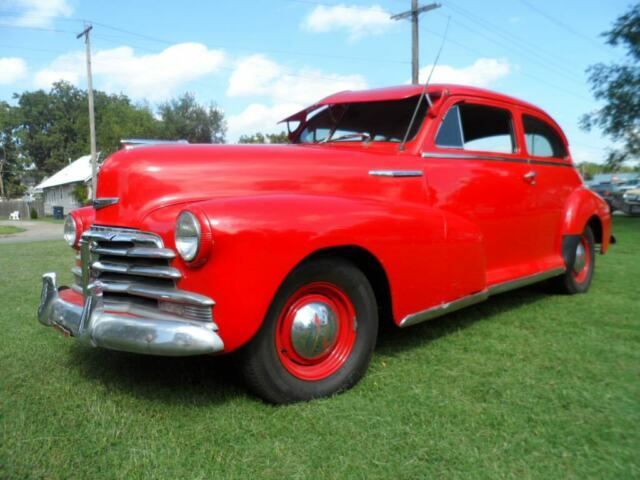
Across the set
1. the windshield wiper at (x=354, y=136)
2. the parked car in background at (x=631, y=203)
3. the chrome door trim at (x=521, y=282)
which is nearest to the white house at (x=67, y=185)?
the parked car in background at (x=631, y=203)

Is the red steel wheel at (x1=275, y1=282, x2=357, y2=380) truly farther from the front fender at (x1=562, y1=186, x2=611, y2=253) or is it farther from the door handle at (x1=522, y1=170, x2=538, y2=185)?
the front fender at (x1=562, y1=186, x2=611, y2=253)

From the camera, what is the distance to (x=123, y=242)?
260 cm

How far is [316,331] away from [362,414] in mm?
461

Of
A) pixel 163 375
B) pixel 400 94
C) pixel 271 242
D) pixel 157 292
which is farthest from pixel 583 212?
pixel 157 292

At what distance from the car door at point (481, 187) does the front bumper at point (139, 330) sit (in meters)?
1.76

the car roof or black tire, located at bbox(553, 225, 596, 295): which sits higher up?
the car roof

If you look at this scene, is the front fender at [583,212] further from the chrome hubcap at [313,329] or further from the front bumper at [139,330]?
the front bumper at [139,330]

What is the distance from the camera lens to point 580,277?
537 cm

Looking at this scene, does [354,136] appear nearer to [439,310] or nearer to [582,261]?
[439,310]

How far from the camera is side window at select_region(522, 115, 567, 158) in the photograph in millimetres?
4598

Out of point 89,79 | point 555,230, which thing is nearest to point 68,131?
point 89,79

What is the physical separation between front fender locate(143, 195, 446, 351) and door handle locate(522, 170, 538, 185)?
1766 millimetres

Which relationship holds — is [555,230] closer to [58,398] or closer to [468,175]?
[468,175]

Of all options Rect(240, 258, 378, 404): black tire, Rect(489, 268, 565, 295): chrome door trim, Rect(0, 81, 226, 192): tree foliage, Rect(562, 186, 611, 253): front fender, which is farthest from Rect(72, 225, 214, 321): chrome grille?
Rect(0, 81, 226, 192): tree foliage
